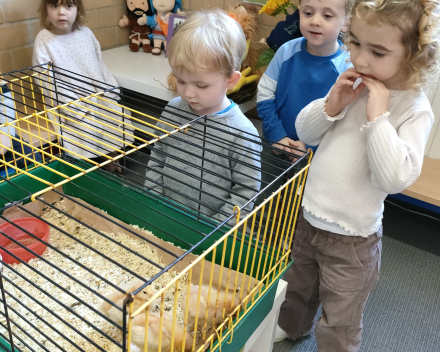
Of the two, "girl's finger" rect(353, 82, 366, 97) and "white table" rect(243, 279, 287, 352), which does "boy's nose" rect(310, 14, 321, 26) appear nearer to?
"girl's finger" rect(353, 82, 366, 97)

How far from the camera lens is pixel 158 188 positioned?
4.11ft

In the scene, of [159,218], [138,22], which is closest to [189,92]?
[159,218]

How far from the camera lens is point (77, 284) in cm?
92

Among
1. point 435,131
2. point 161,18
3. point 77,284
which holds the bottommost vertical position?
point 435,131

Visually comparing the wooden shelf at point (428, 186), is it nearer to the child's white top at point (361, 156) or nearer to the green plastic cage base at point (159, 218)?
the child's white top at point (361, 156)

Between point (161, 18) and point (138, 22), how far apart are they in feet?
0.51

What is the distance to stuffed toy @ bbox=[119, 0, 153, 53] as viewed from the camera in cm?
252

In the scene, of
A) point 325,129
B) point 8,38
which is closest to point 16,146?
point 8,38

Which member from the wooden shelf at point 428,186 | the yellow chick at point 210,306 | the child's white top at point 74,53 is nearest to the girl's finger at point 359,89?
the yellow chick at point 210,306

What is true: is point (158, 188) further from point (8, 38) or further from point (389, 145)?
point (8, 38)

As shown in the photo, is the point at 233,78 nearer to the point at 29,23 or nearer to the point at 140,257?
the point at 140,257

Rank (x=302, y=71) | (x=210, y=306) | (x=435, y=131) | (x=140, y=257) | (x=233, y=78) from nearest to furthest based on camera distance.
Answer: (x=140, y=257) → (x=210, y=306) → (x=233, y=78) → (x=302, y=71) → (x=435, y=131)

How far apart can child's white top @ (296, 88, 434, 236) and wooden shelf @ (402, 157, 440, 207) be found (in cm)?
92

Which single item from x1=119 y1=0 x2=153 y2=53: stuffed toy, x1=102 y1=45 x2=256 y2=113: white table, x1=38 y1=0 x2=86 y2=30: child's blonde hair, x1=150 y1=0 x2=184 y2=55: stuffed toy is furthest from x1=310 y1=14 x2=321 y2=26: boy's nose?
x1=119 y1=0 x2=153 y2=53: stuffed toy
